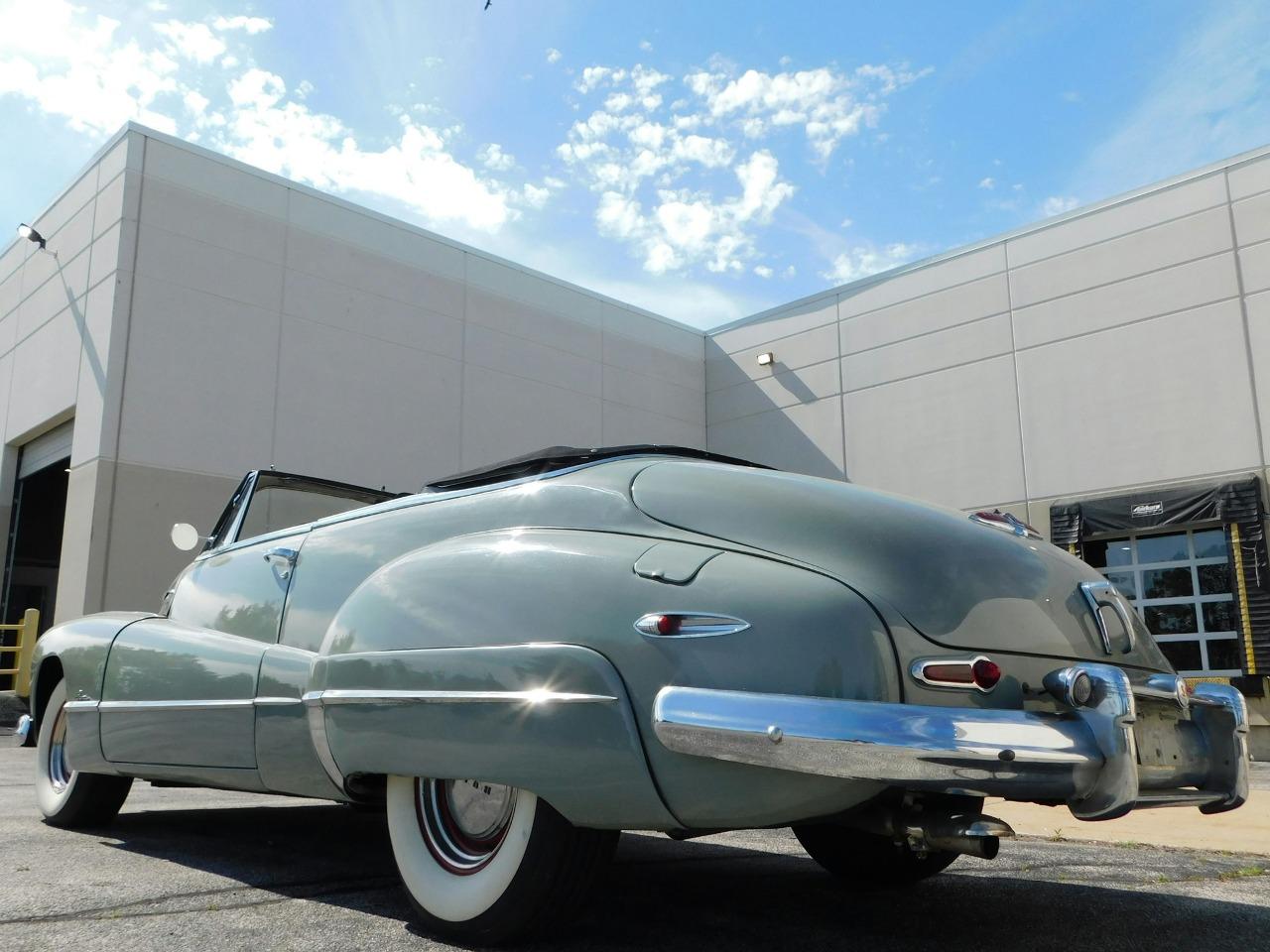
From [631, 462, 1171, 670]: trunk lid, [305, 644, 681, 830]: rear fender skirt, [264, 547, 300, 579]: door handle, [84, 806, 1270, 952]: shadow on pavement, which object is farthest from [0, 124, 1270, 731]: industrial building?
[631, 462, 1171, 670]: trunk lid

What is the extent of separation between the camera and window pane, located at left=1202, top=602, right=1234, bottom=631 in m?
13.6

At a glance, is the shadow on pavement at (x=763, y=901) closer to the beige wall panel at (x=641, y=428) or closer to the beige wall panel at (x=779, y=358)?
the beige wall panel at (x=779, y=358)

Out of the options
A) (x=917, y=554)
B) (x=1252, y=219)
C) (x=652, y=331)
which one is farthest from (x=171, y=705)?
(x=652, y=331)

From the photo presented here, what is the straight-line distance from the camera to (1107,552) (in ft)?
49.9

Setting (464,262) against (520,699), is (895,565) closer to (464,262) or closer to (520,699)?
(520,699)

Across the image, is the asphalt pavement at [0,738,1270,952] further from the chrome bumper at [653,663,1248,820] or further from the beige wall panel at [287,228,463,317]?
the beige wall panel at [287,228,463,317]

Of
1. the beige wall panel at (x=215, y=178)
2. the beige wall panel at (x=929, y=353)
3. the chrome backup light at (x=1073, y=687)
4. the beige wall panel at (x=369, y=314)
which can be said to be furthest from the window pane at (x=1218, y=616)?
the beige wall panel at (x=215, y=178)

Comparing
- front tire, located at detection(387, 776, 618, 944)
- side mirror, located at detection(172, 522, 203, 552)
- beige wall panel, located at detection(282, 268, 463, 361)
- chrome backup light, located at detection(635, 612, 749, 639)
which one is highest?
beige wall panel, located at detection(282, 268, 463, 361)

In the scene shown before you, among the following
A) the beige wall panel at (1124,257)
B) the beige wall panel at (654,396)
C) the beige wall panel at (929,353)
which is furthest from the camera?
the beige wall panel at (654,396)

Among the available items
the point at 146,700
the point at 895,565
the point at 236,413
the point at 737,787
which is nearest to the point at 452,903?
the point at 737,787

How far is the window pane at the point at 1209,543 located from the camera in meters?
13.8

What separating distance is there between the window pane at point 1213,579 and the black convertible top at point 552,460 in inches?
505

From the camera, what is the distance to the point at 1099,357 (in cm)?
1548

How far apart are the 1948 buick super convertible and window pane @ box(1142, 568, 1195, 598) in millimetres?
12590
